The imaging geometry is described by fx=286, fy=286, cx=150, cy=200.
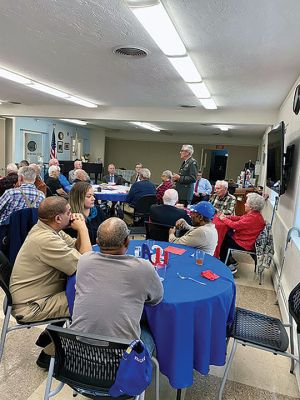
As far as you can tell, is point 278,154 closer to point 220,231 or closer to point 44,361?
point 220,231

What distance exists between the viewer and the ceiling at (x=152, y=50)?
2.12 metres

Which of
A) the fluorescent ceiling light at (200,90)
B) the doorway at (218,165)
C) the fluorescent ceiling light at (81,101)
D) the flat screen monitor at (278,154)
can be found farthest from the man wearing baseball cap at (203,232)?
the doorway at (218,165)

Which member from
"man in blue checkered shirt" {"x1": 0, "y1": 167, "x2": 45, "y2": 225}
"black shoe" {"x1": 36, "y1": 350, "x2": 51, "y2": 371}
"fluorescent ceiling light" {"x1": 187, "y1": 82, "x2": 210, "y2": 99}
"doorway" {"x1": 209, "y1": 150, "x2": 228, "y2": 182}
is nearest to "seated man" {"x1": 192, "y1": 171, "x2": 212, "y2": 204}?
"fluorescent ceiling light" {"x1": 187, "y1": 82, "x2": 210, "y2": 99}

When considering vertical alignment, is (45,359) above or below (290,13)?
below

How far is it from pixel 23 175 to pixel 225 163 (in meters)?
11.5

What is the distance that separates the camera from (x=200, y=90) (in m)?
4.41

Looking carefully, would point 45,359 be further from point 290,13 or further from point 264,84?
point 264,84

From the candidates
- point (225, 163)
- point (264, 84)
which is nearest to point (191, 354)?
point (264, 84)

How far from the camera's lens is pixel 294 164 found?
3.33m

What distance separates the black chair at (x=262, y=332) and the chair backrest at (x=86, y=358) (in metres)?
0.87

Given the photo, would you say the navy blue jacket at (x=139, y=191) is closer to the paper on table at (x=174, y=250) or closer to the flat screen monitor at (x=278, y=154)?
the flat screen monitor at (x=278, y=154)

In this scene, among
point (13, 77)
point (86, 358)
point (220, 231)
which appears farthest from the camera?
point (13, 77)

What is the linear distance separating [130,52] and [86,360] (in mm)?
2837

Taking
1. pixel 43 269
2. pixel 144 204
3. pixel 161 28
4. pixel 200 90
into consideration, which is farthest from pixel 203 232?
pixel 200 90
